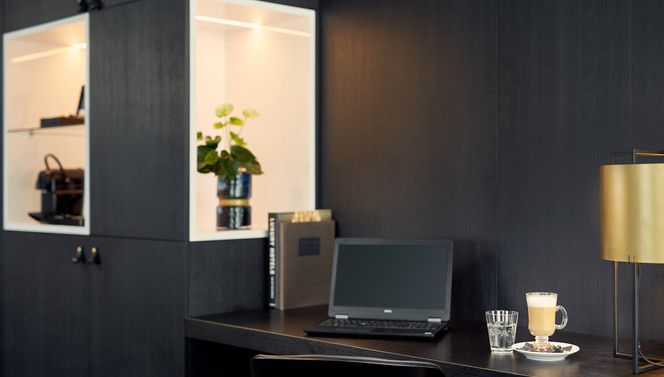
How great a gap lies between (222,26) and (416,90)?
0.80 m

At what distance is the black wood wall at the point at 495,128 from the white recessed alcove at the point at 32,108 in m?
1.17

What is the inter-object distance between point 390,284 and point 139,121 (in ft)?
3.55

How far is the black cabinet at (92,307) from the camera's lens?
2.71 meters

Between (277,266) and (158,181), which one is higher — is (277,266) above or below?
below

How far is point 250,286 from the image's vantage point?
280cm

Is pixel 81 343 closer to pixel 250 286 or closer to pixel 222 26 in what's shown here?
pixel 250 286

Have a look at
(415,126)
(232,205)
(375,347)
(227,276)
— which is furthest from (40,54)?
(375,347)

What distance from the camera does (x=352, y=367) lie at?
64.6 inches

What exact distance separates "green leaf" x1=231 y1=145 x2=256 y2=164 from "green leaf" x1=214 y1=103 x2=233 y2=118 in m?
0.13

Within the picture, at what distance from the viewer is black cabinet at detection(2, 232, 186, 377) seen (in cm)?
271

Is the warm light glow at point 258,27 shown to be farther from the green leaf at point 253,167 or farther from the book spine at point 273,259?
the book spine at point 273,259

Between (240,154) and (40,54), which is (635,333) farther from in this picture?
(40,54)

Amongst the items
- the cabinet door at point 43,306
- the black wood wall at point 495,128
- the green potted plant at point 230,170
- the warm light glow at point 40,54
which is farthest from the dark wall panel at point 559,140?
the warm light glow at point 40,54

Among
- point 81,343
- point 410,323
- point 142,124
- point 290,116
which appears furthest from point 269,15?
point 81,343
